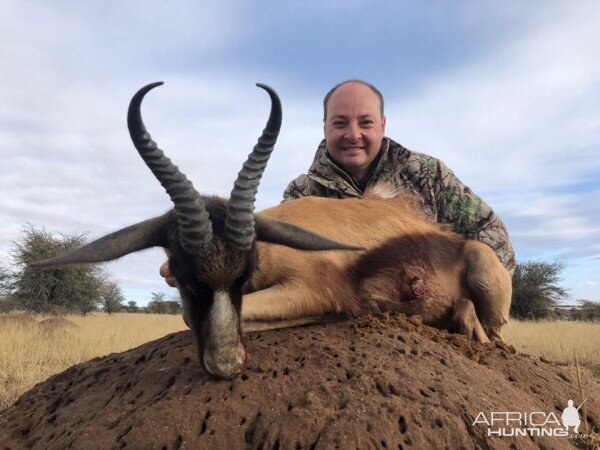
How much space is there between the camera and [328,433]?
8.50 feet

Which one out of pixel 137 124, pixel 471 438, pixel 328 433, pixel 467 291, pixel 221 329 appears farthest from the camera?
pixel 467 291

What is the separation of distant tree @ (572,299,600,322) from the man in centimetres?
3696

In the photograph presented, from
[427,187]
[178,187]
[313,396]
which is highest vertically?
[427,187]

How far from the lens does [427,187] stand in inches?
273

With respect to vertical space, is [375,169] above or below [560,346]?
above

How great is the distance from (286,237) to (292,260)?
881mm

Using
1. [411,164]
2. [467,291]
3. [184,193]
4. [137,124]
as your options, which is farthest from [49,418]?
[411,164]

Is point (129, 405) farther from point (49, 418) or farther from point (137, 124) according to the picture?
point (137, 124)

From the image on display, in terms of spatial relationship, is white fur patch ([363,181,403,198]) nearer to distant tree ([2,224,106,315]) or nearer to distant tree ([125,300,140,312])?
distant tree ([2,224,106,315])

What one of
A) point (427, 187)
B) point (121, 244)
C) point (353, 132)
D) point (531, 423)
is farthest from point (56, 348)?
point (531, 423)

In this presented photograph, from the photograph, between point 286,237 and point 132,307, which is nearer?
point 286,237

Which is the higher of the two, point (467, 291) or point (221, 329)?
point (467, 291)

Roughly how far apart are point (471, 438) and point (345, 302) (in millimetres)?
1828

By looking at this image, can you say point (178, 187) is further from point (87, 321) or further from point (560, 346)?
point (87, 321)
